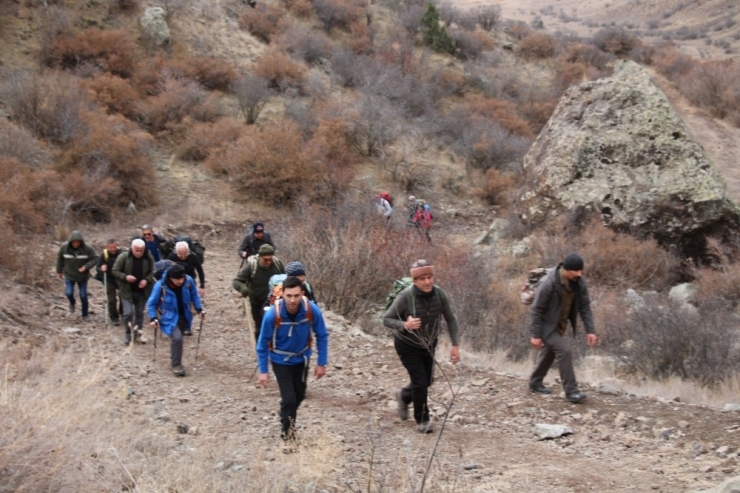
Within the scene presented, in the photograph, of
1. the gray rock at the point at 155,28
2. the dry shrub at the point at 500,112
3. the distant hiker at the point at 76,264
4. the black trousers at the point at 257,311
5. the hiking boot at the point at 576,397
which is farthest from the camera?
the dry shrub at the point at 500,112

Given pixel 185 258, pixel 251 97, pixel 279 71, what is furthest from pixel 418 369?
pixel 279 71

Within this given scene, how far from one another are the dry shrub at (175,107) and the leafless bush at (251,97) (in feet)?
3.53

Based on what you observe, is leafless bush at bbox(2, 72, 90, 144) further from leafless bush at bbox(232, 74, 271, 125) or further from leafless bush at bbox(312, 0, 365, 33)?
leafless bush at bbox(312, 0, 365, 33)

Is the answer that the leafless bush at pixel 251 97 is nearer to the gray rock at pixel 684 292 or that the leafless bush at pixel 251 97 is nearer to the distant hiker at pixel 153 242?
the distant hiker at pixel 153 242

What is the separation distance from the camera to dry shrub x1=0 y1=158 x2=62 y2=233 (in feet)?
44.4

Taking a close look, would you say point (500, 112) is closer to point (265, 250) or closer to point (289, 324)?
point (265, 250)

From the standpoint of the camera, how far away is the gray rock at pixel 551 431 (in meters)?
5.98

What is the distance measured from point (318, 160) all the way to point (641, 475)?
1629cm

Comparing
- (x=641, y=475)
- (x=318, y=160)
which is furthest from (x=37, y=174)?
(x=641, y=475)

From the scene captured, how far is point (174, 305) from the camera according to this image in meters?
7.86

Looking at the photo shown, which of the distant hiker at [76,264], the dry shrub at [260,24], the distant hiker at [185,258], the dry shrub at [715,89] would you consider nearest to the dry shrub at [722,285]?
the distant hiker at [185,258]

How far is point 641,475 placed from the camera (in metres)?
5.06

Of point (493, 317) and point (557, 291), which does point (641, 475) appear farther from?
point (493, 317)

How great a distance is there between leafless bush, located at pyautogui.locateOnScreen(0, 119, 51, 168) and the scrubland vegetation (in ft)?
0.15
